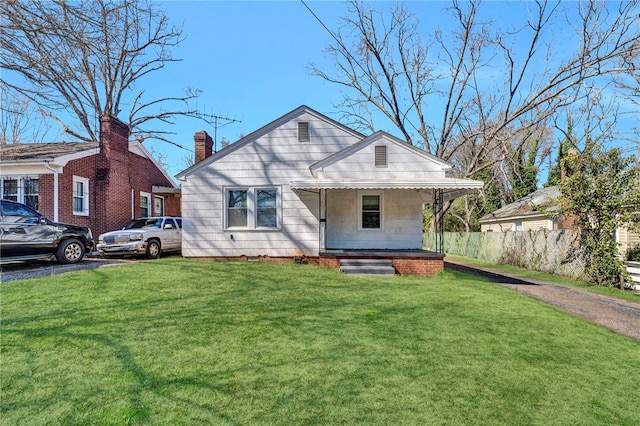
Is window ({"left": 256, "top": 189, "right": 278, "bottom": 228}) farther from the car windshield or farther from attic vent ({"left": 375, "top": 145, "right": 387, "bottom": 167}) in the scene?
the car windshield

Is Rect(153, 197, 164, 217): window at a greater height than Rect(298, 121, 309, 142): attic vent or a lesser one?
lesser

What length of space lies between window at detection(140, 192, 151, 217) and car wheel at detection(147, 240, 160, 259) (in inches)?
205

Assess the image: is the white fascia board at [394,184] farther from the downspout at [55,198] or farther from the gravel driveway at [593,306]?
the downspout at [55,198]

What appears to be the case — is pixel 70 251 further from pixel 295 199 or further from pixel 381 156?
pixel 381 156

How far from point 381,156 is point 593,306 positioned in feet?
23.4

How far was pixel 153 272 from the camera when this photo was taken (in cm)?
861

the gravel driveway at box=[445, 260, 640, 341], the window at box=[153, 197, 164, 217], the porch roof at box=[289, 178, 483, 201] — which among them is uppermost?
the porch roof at box=[289, 178, 483, 201]

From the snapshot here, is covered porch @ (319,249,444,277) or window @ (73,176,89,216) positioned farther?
window @ (73,176,89,216)

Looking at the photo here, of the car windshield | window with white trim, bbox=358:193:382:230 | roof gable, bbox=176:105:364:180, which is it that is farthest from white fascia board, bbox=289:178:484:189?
the car windshield

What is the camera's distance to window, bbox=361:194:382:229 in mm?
12188

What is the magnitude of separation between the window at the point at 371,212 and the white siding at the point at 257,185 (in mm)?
1711

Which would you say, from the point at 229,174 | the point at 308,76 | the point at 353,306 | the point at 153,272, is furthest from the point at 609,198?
the point at 308,76

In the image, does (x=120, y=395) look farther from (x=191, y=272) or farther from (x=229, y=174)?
(x=229, y=174)

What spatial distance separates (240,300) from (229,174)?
7.02 metres
